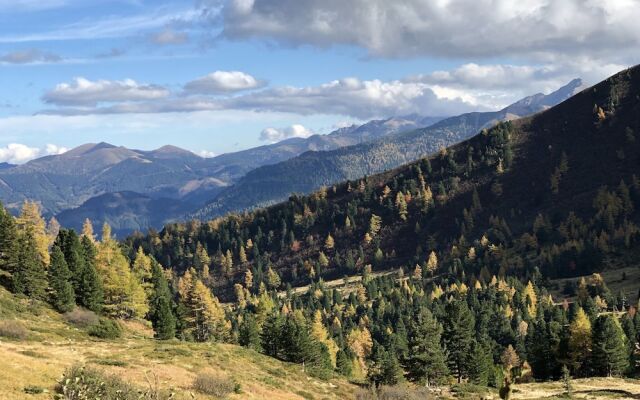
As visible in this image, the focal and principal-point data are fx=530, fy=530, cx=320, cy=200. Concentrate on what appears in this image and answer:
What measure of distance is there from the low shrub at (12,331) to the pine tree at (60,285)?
943 inches

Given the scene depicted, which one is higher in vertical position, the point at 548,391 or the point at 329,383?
the point at 329,383

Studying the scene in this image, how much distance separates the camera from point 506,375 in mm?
9062

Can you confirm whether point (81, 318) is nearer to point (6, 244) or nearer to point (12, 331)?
point (6, 244)

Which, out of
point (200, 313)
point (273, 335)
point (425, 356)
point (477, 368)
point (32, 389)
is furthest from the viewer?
point (200, 313)

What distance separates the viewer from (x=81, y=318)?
7006cm

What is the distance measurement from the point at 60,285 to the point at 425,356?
5095 cm

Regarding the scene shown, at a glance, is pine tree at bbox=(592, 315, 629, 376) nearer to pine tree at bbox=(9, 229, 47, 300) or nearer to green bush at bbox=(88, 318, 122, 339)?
green bush at bbox=(88, 318, 122, 339)

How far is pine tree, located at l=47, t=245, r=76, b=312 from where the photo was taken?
7275cm

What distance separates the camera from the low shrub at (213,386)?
38.1 meters

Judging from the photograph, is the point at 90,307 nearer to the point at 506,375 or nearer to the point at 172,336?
the point at 172,336

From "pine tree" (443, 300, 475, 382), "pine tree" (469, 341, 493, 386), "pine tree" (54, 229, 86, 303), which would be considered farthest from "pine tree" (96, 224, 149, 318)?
"pine tree" (469, 341, 493, 386)

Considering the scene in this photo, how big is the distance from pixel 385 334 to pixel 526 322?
→ 3647 cm

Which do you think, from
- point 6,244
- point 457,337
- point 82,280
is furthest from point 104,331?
point 457,337

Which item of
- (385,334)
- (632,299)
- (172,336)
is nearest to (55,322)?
(172,336)
